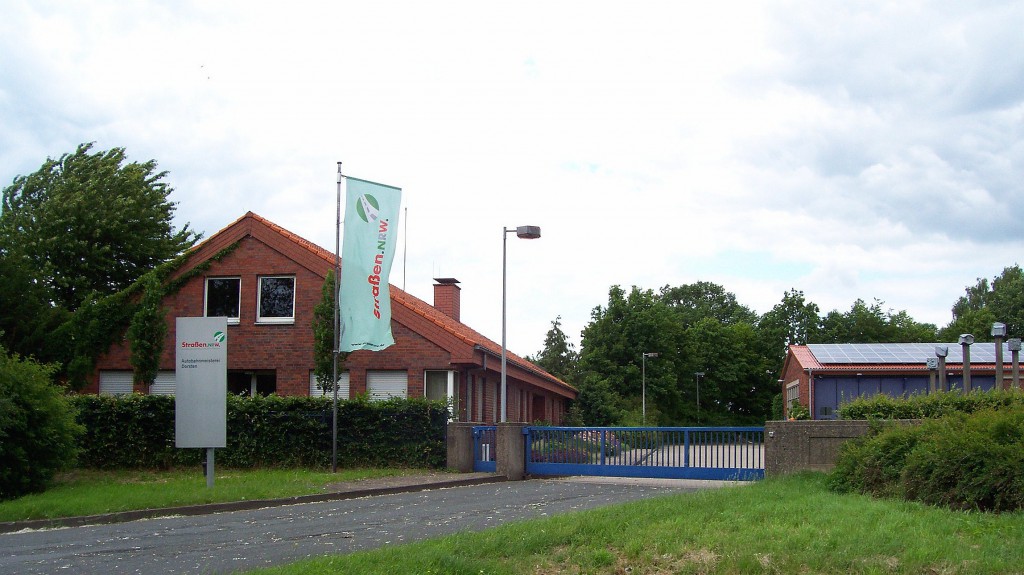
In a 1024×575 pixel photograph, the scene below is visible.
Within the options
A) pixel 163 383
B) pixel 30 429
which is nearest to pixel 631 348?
pixel 163 383

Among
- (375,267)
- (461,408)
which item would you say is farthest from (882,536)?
(461,408)

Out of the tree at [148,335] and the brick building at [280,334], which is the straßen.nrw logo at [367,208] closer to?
the brick building at [280,334]

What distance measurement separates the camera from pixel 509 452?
72.2 feet

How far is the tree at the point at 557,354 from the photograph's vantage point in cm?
8111

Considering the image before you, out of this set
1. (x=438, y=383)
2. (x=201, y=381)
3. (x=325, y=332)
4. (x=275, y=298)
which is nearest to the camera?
(x=201, y=381)

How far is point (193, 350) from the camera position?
17922mm

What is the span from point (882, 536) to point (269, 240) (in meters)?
23.8

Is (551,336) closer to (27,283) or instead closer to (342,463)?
(27,283)

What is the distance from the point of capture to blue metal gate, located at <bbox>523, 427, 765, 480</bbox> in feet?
65.5

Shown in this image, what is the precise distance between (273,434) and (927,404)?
13986mm

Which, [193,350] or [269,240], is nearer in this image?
[193,350]

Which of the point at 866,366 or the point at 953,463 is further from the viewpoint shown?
the point at 866,366

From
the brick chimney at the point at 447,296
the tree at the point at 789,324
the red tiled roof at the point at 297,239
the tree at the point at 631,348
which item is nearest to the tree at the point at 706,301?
the tree at the point at 789,324

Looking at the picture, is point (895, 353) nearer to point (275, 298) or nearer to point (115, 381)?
point (275, 298)
